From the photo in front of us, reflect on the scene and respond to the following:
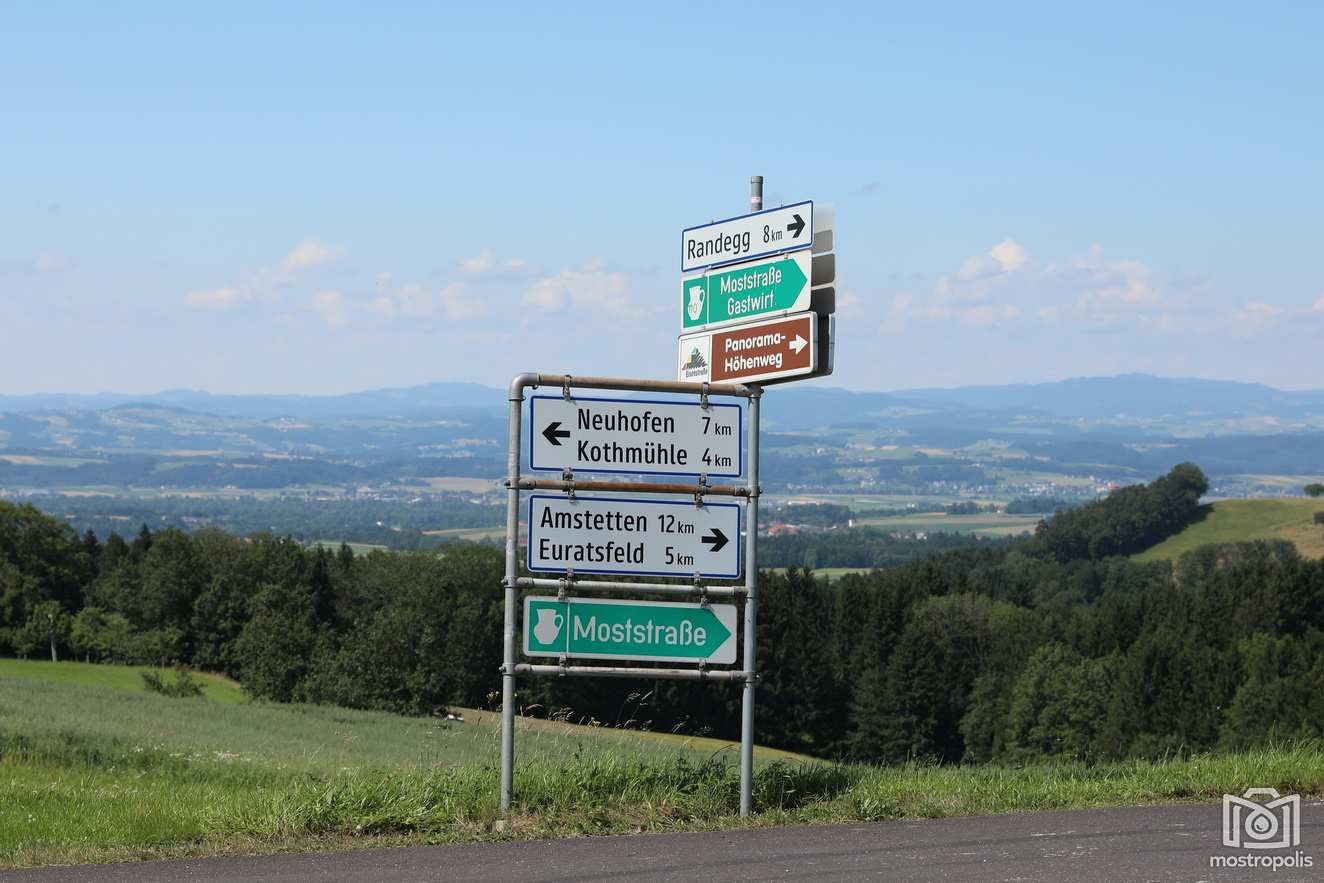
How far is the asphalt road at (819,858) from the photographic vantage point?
7.58 metres

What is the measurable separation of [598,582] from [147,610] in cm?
10450

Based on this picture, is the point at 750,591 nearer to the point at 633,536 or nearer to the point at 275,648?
the point at 633,536

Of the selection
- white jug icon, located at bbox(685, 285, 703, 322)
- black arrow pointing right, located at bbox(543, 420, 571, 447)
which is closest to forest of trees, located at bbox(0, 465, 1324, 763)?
white jug icon, located at bbox(685, 285, 703, 322)

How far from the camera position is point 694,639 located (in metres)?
9.73

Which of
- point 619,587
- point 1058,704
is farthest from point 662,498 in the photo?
point 1058,704

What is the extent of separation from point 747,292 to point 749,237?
36 cm

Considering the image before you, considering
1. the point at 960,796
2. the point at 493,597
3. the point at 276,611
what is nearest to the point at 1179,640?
the point at 493,597

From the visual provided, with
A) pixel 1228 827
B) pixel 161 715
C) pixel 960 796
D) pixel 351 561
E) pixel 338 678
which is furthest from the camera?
pixel 351 561

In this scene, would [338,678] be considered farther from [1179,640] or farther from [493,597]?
[1179,640]

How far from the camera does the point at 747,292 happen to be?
10148mm

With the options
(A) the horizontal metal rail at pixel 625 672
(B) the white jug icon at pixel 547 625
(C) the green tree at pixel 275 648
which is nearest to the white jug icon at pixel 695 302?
(B) the white jug icon at pixel 547 625

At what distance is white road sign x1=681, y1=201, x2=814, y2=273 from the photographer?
991cm

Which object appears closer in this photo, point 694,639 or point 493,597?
point 694,639

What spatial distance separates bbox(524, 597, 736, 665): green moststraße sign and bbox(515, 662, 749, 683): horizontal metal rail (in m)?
0.08
